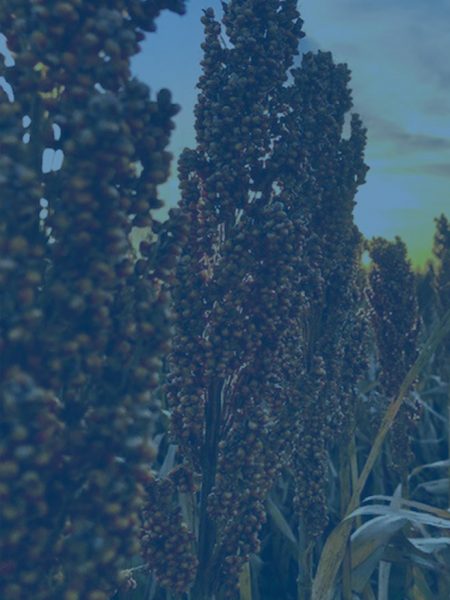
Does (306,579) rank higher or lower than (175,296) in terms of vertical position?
lower

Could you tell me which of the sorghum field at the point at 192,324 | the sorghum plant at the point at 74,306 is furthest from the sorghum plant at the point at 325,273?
the sorghum plant at the point at 74,306

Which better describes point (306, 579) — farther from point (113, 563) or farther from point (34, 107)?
point (34, 107)

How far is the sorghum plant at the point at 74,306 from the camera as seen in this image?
6.78 feet

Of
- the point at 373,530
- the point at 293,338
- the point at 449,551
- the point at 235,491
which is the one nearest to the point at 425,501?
the point at 449,551

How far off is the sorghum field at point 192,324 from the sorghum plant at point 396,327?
2 centimetres

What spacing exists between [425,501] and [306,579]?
3.10 metres

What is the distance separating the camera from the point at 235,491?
11.5 feet

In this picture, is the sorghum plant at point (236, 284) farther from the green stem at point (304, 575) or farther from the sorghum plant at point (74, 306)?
the sorghum plant at point (74, 306)

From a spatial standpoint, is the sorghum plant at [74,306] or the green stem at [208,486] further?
the green stem at [208,486]

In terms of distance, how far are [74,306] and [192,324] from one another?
4.68ft

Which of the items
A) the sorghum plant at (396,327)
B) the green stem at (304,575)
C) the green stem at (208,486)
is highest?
the sorghum plant at (396,327)

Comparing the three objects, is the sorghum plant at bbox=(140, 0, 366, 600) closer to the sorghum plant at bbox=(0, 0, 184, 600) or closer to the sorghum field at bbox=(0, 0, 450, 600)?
the sorghum field at bbox=(0, 0, 450, 600)

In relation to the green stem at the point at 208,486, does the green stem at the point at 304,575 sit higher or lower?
lower

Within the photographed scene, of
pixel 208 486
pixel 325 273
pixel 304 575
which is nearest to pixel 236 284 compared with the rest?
pixel 208 486
